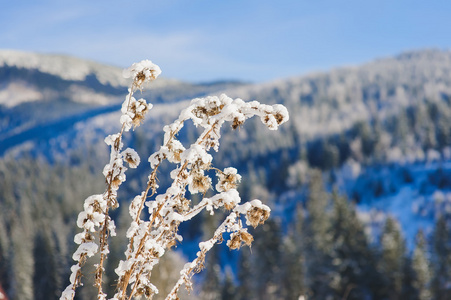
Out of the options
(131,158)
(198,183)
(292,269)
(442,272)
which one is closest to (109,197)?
(131,158)

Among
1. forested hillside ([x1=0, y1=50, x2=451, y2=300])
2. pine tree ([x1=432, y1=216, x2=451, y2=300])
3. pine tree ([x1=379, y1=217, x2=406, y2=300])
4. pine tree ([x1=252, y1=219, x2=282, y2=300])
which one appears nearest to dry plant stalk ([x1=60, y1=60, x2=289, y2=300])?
forested hillside ([x1=0, y1=50, x2=451, y2=300])

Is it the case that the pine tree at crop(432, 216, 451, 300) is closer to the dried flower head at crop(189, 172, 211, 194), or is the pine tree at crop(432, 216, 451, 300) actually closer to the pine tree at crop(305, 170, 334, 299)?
the pine tree at crop(305, 170, 334, 299)

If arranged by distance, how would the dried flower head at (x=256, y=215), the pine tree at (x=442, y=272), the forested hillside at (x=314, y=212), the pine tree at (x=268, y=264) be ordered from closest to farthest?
the dried flower head at (x=256, y=215), the pine tree at (x=442, y=272), the forested hillside at (x=314, y=212), the pine tree at (x=268, y=264)

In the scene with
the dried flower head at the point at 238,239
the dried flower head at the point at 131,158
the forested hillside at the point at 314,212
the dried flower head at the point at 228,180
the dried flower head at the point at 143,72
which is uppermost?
the dried flower head at the point at 143,72

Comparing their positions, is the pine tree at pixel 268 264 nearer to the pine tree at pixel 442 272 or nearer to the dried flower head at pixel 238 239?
the pine tree at pixel 442 272

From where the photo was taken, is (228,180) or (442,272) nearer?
(228,180)

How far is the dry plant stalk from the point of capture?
1.79 m

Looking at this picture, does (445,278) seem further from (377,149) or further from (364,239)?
(377,149)

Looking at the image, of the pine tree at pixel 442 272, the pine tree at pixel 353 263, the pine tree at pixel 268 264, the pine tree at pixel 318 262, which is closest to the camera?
the pine tree at pixel 442 272

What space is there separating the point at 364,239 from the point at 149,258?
25928 mm

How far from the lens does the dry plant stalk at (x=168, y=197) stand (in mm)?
1788

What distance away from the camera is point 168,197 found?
1.83m

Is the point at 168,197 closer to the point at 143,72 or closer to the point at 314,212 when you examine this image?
the point at 143,72

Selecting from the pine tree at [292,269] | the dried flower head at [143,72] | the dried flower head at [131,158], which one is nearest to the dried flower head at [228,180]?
the dried flower head at [131,158]
